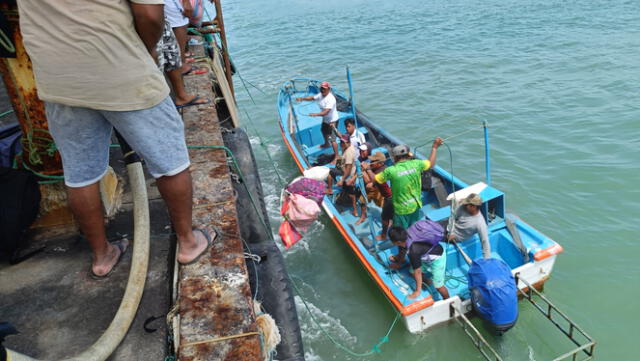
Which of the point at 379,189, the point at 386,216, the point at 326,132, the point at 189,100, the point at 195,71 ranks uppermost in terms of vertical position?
the point at 195,71

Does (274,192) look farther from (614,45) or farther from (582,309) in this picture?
(614,45)

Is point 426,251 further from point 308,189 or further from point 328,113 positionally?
point 328,113

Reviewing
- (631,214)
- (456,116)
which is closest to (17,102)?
(631,214)

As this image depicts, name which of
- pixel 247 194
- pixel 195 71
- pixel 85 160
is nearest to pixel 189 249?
pixel 85 160

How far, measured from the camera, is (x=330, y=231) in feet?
27.3

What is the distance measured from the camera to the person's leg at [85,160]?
2.07 m

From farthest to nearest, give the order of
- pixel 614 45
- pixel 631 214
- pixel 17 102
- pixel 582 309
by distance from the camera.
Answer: pixel 614 45 < pixel 631 214 < pixel 582 309 < pixel 17 102

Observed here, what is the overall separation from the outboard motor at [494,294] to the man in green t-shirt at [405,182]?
1.39 metres

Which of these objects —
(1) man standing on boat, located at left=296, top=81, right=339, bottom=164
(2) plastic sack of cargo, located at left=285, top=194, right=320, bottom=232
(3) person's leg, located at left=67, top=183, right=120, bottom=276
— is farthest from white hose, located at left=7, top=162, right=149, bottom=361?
(1) man standing on boat, located at left=296, top=81, right=339, bottom=164

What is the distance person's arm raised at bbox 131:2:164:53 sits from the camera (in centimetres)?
190

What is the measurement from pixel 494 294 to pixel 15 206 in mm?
4723

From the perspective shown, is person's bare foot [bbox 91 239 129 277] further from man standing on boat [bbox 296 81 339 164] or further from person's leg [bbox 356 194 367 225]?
man standing on boat [bbox 296 81 339 164]

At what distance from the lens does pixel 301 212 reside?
4562mm

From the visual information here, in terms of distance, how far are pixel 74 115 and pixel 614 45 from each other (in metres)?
19.8
